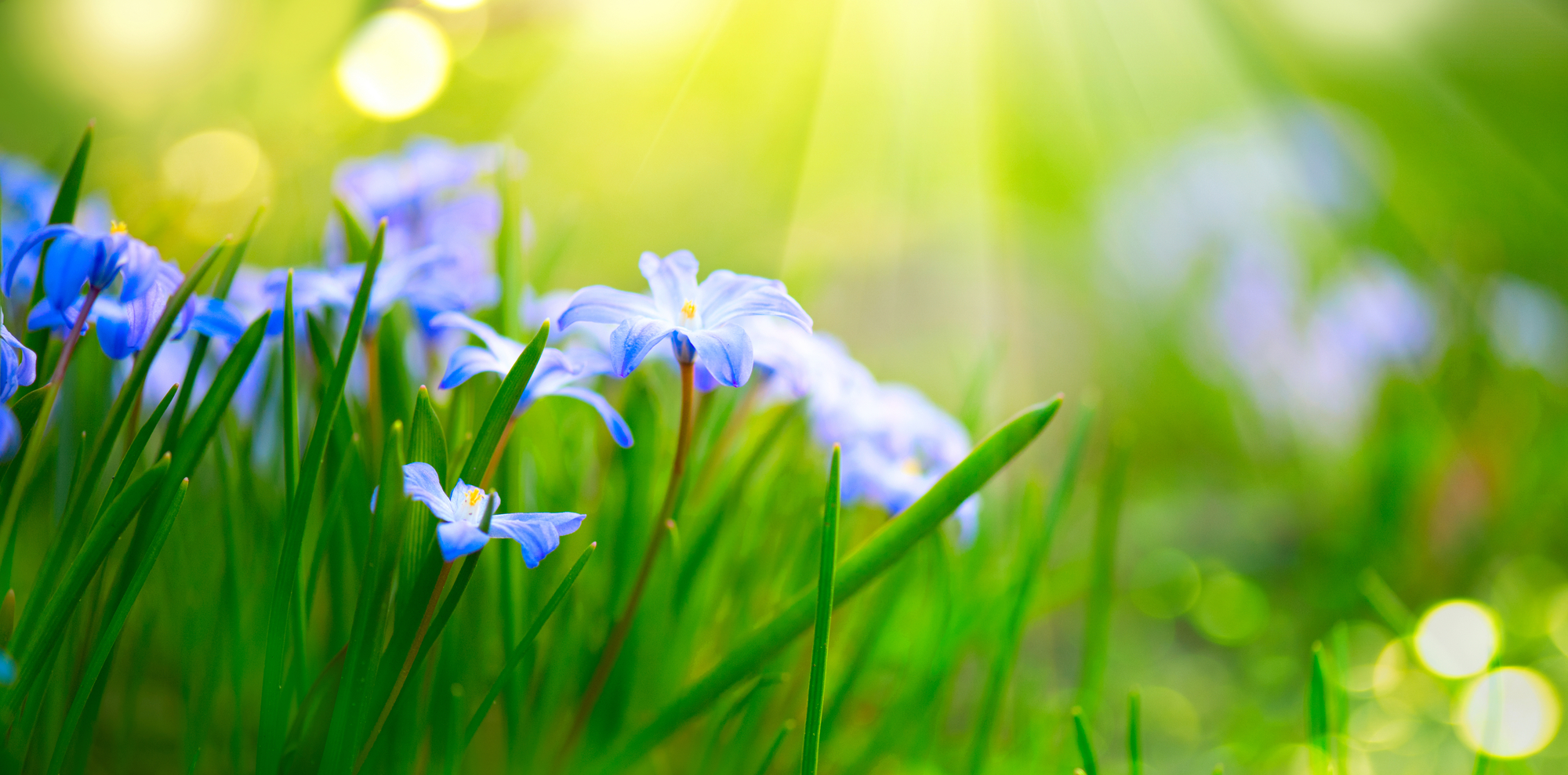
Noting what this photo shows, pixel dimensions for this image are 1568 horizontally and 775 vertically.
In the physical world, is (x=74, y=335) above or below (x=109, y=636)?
above

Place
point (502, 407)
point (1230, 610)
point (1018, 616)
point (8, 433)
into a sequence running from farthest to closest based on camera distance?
point (1230, 610) < point (1018, 616) < point (502, 407) < point (8, 433)

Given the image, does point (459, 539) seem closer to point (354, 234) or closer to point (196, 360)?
point (196, 360)

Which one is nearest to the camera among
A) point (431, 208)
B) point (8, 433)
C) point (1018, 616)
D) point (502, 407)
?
point (8, 433)

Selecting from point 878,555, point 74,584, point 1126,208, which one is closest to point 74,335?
point 74,584

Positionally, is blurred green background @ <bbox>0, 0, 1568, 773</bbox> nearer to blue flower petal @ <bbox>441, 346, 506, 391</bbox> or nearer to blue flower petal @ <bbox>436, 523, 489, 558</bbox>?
blue flower petal @ <bbox>441, 346, 506, 391</bbox>

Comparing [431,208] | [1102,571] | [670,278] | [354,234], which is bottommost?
[1102,571]

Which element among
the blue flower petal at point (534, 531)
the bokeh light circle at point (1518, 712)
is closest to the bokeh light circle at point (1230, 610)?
the bokeh light circle at point (1518, 712)

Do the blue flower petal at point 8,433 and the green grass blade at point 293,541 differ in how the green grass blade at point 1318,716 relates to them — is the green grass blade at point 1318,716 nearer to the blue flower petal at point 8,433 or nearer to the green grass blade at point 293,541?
the green grass blade at point 293,541
